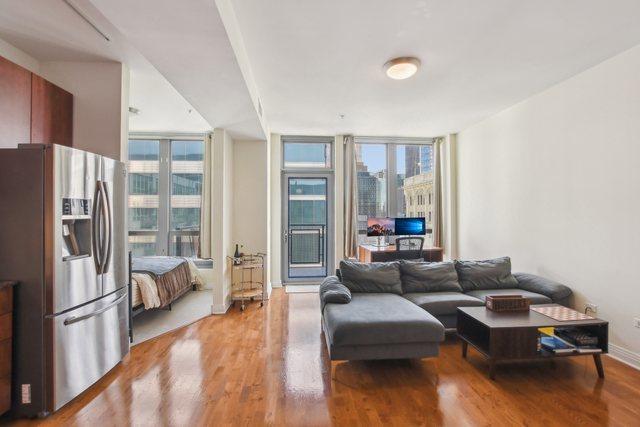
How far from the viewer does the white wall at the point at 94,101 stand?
298 centimetres

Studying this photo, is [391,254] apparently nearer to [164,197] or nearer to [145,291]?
[145,291]

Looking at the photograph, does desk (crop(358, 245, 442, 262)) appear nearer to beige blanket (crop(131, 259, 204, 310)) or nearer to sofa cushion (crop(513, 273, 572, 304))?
sofa cushion (crop(513, 273, 572, 304))

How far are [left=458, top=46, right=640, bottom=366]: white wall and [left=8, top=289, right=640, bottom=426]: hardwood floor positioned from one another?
0.80 metres

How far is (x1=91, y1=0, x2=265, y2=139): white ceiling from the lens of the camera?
71.2 inches

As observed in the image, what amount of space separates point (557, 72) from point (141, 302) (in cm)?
527

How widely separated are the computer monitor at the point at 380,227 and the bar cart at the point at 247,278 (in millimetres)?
1869

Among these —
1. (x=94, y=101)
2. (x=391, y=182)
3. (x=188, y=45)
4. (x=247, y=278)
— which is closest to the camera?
(x=188, y=45)

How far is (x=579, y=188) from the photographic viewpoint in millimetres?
3361

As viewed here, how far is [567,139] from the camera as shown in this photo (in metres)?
3.51

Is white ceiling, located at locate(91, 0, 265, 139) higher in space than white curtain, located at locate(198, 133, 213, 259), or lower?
higher

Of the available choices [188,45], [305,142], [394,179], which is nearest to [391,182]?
[394,179]

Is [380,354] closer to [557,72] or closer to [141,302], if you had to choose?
[141,302]

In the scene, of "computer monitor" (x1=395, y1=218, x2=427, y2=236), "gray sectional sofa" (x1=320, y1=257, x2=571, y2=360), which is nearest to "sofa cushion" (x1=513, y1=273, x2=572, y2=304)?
"gray sectional sofa" (x1=320, y1=257, x2=571, y2=360)

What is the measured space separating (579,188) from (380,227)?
2784 mm
